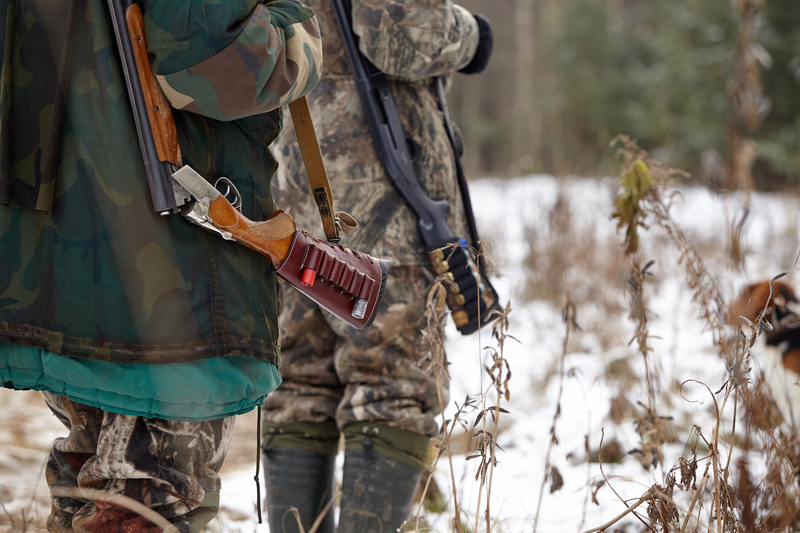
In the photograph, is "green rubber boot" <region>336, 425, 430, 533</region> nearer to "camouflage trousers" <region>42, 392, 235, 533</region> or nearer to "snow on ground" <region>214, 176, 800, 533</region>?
"snow on ground" <region>214, 176, 800, 533</region>

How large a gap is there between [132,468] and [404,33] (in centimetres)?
102

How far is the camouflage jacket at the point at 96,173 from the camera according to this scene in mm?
878

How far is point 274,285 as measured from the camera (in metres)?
1.07

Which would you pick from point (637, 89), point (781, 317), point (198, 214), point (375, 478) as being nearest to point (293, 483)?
point (375, 478)

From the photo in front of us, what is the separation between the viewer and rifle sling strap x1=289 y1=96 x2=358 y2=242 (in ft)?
3.91

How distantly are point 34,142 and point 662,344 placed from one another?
3536mm

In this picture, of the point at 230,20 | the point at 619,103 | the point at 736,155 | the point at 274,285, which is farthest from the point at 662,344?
the point at 619,103

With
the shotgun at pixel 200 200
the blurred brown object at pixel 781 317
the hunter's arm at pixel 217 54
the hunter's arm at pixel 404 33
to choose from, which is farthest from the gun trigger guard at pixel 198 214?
the blurred brown object at pixel 781 317

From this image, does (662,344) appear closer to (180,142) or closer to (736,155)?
(736,155)

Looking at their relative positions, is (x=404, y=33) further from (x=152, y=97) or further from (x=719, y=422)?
(x=719, y=422)

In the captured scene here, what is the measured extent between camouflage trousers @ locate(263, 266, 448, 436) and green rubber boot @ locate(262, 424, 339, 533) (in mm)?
67

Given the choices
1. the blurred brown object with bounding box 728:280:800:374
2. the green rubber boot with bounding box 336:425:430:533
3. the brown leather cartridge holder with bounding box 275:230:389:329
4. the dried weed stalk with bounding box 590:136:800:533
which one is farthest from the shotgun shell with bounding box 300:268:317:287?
the blurred brown object with bounding box 728:280:800:374

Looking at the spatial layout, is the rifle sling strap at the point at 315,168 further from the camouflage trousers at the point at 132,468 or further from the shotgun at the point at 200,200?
the camouflage trousers at the point at 132,468

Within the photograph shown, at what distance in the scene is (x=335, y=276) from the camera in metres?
1.08
